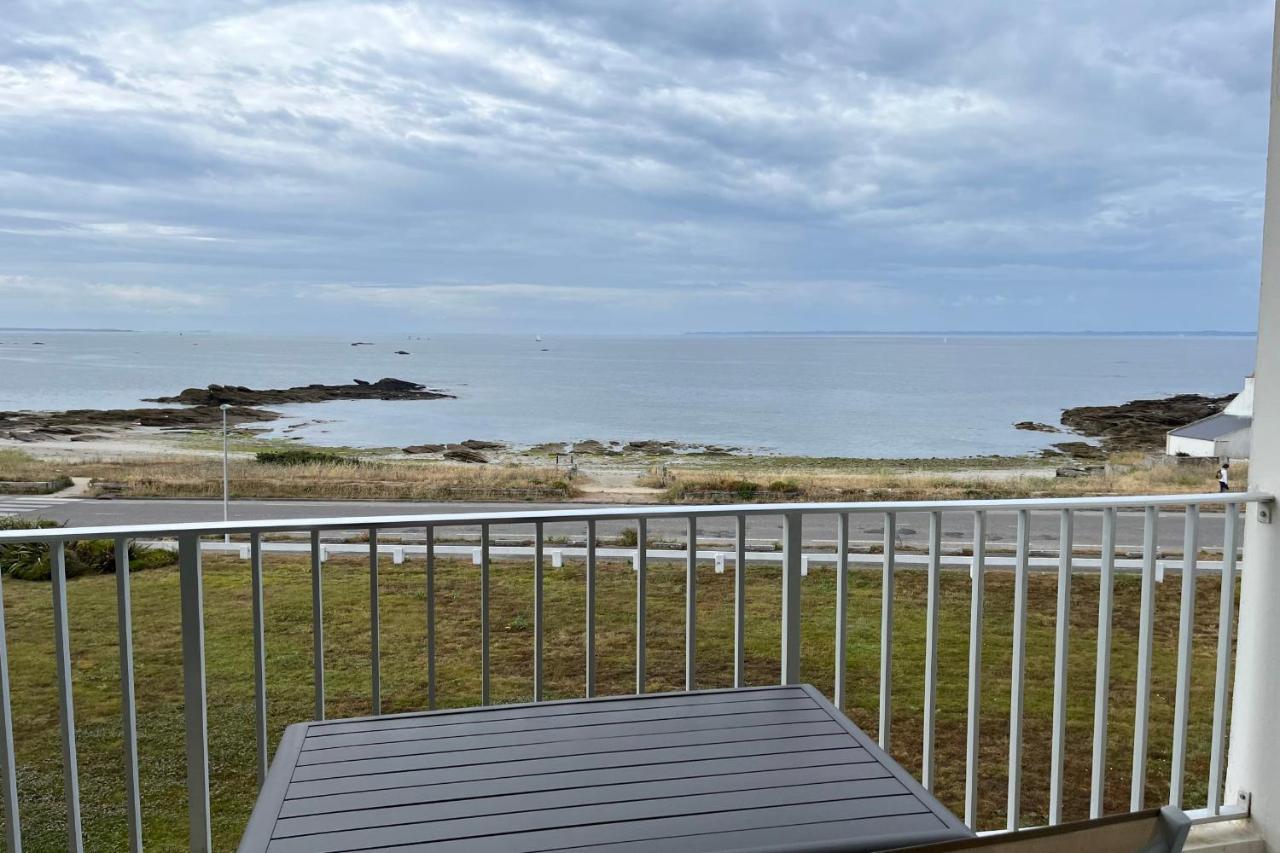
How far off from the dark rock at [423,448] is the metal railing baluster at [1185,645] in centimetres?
1639

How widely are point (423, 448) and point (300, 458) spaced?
9.55 ft

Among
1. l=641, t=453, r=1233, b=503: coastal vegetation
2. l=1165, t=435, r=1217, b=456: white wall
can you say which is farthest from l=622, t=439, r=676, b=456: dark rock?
l=1165, t=435, r=1217, b=456: white wall

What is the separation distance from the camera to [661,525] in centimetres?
1041

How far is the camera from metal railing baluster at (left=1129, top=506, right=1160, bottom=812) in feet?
7.74

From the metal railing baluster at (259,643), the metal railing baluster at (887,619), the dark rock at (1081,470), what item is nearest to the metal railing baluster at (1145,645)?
the metal railing baluster at (887,619)

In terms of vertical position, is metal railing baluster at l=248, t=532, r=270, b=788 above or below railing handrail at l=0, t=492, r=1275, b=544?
below

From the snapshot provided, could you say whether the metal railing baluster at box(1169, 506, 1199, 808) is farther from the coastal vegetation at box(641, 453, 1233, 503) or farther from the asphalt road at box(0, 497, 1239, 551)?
the coastal vegetation at box(641, 453, 1233, 503)

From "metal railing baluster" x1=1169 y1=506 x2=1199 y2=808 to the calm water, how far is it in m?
10.2

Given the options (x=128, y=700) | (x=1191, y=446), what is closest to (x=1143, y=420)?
(x=1191, y=446)

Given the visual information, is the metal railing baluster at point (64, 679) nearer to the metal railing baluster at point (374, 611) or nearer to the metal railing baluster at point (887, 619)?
the metal railing baluster at point (374, 611)

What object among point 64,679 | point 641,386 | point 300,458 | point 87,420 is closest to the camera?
point 64,679

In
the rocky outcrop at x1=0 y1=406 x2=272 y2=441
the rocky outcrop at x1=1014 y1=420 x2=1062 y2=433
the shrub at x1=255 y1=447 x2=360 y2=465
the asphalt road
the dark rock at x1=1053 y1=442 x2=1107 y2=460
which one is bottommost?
the asphalt road

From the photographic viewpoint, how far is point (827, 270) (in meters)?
29.0

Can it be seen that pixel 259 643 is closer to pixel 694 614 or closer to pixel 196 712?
pixel 196 712
